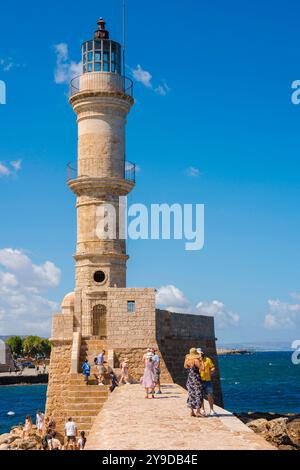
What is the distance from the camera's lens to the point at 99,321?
1005 inches

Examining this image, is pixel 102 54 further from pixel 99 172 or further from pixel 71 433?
pixel 71 433

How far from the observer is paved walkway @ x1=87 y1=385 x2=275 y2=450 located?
9953mm

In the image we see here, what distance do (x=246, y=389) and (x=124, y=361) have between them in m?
43.3

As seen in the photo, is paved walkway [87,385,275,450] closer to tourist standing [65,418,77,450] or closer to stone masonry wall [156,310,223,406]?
tourist standing [65,418,77,450]

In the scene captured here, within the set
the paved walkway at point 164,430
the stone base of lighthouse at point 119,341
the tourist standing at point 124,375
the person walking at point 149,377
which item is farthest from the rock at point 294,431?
the paved walkway at point 164,430

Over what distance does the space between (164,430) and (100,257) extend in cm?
1518

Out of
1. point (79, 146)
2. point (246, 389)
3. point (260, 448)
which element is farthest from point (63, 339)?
point (246, 389)

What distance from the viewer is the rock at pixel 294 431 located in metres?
23.5

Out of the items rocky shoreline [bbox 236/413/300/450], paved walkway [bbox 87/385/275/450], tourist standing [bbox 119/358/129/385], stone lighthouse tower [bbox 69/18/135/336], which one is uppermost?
stone lighthouse tower [bbox 69/18/135/336]

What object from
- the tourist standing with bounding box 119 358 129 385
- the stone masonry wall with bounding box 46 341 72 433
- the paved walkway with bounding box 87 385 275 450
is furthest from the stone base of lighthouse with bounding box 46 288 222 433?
the paved walkway with bounding box 87 385 275 450

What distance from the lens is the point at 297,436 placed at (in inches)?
977

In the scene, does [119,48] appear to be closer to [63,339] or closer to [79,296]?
[79,296]

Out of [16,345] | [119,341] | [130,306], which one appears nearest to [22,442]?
[119,341]

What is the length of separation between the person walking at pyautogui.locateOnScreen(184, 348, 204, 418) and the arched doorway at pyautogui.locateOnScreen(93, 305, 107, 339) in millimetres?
12357
